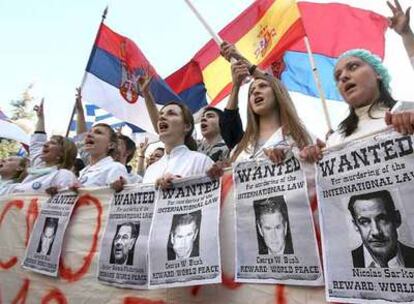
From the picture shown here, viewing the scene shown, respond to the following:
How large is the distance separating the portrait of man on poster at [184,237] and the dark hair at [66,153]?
2165 millimetres

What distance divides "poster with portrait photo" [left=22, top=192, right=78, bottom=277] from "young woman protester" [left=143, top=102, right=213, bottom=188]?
2.14 feet

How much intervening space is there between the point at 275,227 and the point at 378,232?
538mm

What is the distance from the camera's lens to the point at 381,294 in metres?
1.88

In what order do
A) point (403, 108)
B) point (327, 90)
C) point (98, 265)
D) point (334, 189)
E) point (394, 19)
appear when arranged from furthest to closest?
point (327, 90) < point (98, 265) < point (394, 19) < point (403, 108) < point (334, 189)

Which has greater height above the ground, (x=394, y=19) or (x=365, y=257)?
(x=394, y=19)

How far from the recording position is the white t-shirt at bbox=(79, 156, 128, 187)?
386 cm

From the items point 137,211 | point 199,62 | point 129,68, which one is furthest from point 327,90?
point 137,211

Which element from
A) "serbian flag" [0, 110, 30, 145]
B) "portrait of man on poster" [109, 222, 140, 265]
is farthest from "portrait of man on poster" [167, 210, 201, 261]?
"serbian flag" [0, 110, 30, 145]

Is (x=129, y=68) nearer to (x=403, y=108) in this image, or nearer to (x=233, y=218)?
(x=233, y=218)

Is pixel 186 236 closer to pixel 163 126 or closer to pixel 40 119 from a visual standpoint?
pixel 163 126

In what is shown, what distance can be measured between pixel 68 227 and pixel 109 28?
12.8ft

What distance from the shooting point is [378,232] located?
1.94 meters

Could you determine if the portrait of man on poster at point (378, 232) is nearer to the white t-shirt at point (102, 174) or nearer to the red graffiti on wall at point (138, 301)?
the red graffiti on wall at point (138, 301)

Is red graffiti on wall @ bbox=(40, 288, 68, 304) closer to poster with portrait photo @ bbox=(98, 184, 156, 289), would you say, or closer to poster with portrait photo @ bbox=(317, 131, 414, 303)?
poster with portrait photo @ bbox=(98, 184, 156, 289)
